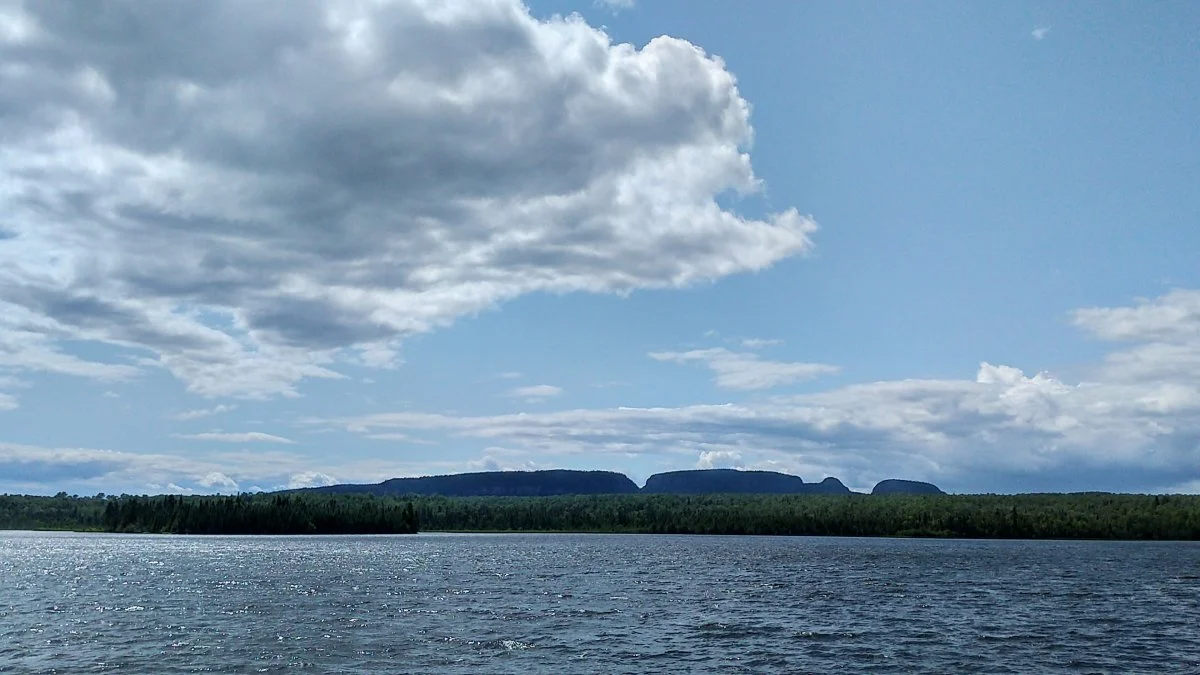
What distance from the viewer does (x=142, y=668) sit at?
5181cm

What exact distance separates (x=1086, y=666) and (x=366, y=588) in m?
70.3

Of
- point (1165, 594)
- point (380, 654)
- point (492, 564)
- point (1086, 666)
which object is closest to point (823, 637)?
point (1086, 666)

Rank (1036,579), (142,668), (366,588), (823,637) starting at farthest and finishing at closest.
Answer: (1036,579)
(366,588)
(823,637)
(142,668)

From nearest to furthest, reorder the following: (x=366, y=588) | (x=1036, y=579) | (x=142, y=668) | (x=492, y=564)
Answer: (x=142, y=668)
(x=366, y=588)
(x=1036, y=579)
(x=492, y=564)

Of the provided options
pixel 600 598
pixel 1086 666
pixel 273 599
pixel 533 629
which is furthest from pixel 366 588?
pixel 1086 666

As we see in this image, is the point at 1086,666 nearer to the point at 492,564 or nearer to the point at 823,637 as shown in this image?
the point at 823,637

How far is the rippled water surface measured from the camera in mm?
56625

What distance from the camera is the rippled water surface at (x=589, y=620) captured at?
186 ft

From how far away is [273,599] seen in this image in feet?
300

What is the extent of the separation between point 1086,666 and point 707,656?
69.4ft

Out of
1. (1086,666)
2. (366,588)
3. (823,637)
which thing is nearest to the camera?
(1086,666)

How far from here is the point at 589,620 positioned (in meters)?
75.7

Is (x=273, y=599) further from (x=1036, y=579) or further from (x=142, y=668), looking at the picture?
(x=1036, y=579)

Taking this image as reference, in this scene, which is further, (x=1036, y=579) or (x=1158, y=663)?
(x=1036, y=579)
